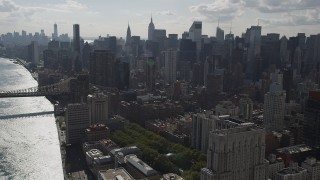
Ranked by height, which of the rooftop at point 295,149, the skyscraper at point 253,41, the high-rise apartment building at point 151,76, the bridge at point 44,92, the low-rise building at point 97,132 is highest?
the skyscraper at point 253,41

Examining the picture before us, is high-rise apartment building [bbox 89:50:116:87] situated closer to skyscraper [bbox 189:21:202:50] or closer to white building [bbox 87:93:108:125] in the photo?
white building [bbox 87:93:108:125]

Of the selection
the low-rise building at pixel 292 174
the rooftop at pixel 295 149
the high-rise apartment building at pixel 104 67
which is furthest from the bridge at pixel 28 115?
the low-rise building at pixel 292 174

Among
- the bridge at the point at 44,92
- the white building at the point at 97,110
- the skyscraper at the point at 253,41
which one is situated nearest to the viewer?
the white building at the point at 97,110

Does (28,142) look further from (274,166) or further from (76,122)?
(274,166)

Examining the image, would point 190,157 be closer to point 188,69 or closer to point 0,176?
point 0,176

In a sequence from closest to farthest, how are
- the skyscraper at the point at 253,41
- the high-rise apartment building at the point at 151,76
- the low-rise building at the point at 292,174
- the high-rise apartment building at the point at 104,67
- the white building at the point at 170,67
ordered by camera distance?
1. the low-rise building at the point at 292,174
2. the high-rise apartment building at the point at 104,67
3. the high-rise apartment building at the point at 151,76
4. the white building at the point at 170,67
5. the skyscraper at the point at 253,41

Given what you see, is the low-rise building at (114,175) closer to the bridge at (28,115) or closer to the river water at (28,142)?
the river water at (28,142)
